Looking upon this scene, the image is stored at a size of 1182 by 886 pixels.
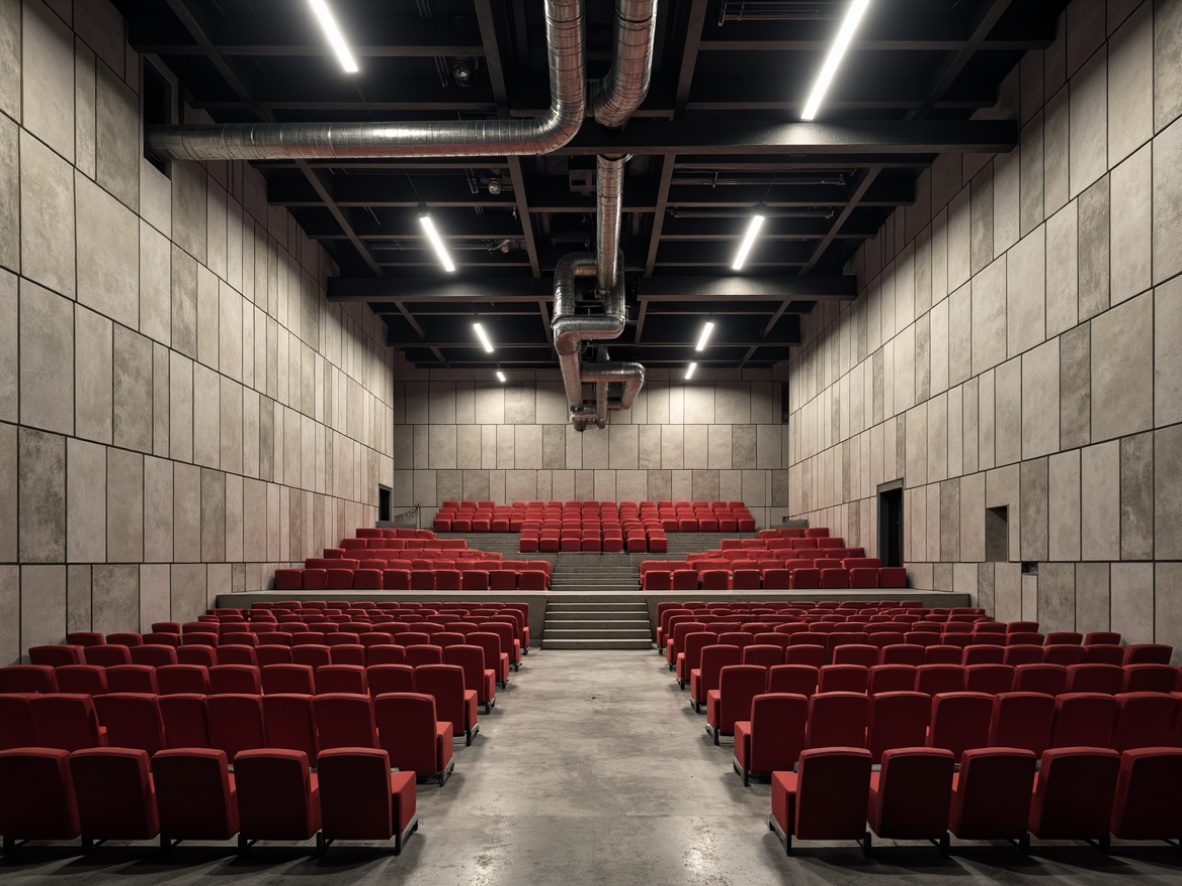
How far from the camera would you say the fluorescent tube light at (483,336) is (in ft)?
81.6

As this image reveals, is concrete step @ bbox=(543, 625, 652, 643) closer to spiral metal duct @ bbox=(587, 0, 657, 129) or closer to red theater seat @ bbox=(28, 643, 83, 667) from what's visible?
red theater seat @ bbox=(28, 643, 83, 667)

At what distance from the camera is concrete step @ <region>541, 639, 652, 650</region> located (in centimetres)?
1464

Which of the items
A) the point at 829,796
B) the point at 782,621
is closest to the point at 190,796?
the point at 829,796

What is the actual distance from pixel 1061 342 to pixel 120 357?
1213cm

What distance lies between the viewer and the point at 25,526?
9711 millimetres

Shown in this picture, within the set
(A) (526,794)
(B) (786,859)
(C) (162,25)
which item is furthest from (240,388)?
(B) (786,859)

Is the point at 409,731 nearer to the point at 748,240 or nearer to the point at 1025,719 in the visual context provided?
the point at 1025,719

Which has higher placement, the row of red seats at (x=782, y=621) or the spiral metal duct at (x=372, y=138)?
the spiral metal duct at (x=372, y=138)

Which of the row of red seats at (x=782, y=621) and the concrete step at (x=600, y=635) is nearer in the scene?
the row of red seats at (x=782, y=621)

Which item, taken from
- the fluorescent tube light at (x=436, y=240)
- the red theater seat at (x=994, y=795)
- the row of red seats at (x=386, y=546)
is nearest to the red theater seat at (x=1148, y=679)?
the red theater seat at (x=994, y=795)

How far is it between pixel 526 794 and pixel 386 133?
339 inches

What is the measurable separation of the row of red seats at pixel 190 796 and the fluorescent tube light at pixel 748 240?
45.4 feet

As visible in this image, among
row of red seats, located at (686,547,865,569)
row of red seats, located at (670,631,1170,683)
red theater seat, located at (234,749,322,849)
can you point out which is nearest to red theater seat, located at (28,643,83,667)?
red theater seat, located at (234,749,322,849)

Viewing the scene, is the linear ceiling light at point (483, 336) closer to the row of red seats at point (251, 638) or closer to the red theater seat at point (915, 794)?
the row of red seats at point (251, 638)
